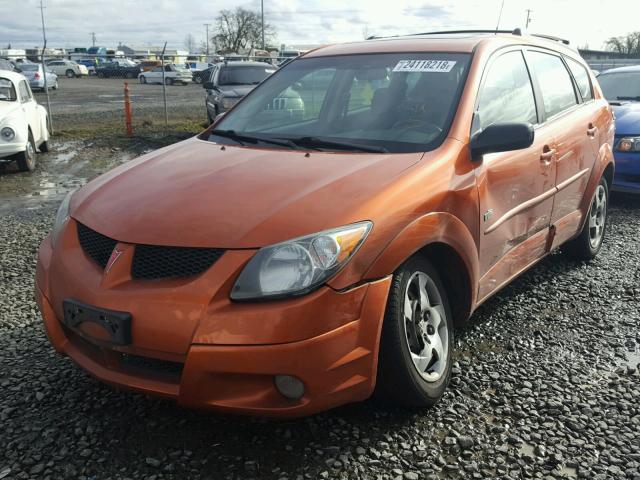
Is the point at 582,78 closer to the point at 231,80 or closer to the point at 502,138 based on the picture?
the point at 502,138

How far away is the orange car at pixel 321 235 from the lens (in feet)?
7.54

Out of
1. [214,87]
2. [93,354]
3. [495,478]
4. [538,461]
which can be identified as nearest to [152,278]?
[93,354]

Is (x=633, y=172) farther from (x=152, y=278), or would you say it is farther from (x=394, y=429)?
(x=152, y=278)

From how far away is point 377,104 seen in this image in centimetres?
346

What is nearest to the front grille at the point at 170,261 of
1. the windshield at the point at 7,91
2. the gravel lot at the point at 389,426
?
the gravel lot at the point at 389,426

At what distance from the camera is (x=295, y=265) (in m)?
2.33

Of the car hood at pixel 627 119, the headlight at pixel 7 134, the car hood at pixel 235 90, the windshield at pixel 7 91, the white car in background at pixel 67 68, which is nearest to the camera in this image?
the car hood at pixel 627 119

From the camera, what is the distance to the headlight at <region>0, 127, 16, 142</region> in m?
9.10

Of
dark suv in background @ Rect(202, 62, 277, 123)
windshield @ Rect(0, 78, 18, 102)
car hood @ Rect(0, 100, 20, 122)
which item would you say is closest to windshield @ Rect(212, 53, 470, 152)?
car hood @ Rect(0, 100, 20, 122)

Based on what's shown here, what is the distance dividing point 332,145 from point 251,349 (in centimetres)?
139

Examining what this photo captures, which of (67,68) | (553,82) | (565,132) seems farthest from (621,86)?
(67,68)

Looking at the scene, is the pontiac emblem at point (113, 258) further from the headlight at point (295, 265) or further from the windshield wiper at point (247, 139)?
the windshield wiper at point (247, 139)

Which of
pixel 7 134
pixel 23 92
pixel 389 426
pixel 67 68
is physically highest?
pixel 23 92

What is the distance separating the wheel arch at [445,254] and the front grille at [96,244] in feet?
3.60
